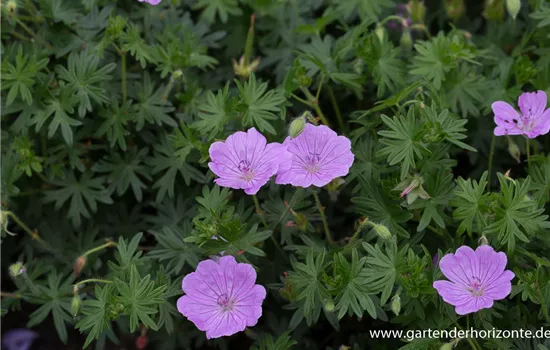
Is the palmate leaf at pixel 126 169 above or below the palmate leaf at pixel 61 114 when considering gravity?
below

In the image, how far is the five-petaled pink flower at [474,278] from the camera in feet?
6.71

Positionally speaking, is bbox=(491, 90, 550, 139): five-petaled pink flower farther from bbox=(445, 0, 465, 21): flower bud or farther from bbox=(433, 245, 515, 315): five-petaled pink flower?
bbox=(445, 0, 465, 21): flower bud

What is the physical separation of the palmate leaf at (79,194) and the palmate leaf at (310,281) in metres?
0.87

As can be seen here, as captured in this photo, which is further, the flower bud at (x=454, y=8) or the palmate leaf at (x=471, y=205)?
the flower bud at (x=454, y=8)

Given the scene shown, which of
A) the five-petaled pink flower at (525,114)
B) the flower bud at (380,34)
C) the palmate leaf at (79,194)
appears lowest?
the palmate leaf at (79,194)

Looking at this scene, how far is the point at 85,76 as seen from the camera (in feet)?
8.68

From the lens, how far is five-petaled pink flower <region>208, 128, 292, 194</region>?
7.17 ft

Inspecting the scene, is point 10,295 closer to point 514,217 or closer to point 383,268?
point 383,268

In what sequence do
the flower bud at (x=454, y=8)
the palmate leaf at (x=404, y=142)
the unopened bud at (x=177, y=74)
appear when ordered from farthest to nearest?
the flower bud at (x=454, y=8) < the unopened bud at (x=177, y=74) < the palmate leaf at (x=404, y=142)

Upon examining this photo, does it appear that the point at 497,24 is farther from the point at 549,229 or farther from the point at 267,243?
the point at 267,243

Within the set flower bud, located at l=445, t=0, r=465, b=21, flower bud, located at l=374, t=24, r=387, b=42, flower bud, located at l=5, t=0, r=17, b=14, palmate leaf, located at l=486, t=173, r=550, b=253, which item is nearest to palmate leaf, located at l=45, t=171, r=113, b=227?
flower bud, located at l=5, t=0, r=17, b=14

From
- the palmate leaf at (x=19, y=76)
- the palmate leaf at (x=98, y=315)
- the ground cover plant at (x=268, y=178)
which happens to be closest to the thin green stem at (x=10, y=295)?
the ground cover plant at (x=268, y=178)

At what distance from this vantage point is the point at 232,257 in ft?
7.20

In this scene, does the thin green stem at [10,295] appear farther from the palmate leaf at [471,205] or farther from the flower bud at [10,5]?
the palmate leaf at [471,205]
